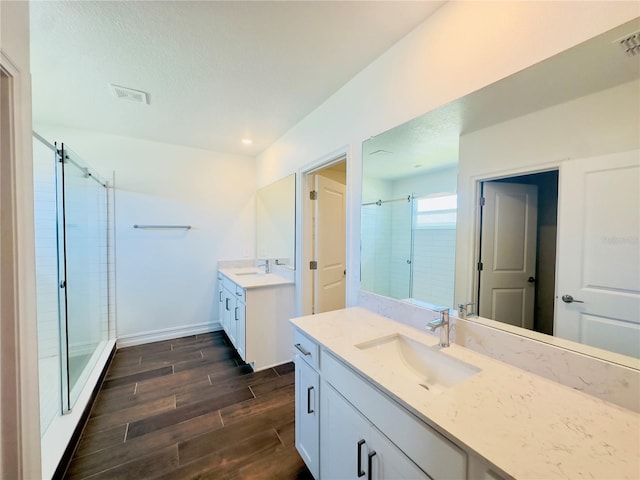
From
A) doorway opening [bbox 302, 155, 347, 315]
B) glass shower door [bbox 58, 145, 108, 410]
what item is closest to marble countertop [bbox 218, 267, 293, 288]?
doorway opening [bbox 302, 155, 347, 315]

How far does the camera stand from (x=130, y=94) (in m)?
2.03

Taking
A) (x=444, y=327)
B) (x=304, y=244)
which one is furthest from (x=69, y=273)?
(x=444, y=327)

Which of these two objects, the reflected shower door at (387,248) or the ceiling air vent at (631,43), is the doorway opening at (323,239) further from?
the ceiling air vent at (631,43)

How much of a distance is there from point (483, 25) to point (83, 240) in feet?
10.8

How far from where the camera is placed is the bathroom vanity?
2.44m

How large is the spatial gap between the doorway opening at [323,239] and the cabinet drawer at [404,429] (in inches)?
59.2

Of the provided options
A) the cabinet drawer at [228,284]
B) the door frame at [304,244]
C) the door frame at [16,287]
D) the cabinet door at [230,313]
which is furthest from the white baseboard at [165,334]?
the door frame at [16,287]

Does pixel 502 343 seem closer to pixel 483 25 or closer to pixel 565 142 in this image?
pixel 565 142

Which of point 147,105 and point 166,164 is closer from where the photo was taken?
point 147,105

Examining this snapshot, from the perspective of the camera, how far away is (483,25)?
3.51ft

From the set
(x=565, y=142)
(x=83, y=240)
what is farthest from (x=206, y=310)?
(x=565, y=142)

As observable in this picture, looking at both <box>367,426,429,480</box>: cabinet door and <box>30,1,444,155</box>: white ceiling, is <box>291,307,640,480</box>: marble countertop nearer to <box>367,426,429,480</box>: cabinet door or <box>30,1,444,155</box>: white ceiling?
<box>367,426,429,480</box>: cabinet door

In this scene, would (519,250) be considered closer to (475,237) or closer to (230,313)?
(475,237)

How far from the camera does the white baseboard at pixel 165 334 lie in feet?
9.77
